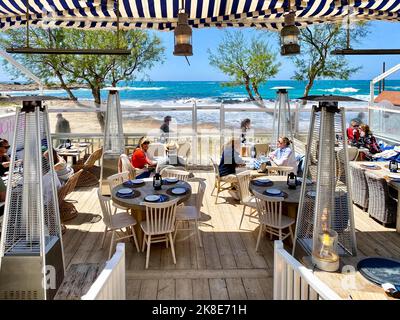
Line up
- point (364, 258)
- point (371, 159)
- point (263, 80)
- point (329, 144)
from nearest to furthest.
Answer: point (364, 258), point (329, 144), point (371, 159), point (263, 80)

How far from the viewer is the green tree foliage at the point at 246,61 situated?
27.9m

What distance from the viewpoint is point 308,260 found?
2914mm

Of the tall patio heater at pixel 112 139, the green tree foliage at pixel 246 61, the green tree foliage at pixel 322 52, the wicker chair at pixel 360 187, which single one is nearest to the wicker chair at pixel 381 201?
the wicker chair at pixel 360 187

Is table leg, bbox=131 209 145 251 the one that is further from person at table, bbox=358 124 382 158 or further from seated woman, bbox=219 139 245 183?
person at table, bbox=358 124 382 158

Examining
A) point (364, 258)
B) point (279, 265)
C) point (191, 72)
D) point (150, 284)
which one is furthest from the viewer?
point (191, 72)

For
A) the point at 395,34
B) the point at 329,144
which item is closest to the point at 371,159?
the point at 329,144

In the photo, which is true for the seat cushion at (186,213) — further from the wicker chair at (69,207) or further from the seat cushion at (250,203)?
the wicker chair at (69,207)

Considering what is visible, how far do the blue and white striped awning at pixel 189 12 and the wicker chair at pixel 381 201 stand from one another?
7.57 feet

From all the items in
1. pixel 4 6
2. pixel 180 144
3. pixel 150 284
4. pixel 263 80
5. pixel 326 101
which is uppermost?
pixel 263 80

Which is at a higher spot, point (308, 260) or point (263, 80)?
point (263, 80)

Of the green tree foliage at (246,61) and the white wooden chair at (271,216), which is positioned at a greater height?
the green tree foliage at (246,61)

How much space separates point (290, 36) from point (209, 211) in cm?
302

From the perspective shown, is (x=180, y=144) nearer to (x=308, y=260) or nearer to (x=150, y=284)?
(x=150, y=284)

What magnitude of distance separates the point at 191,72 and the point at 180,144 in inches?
1776
